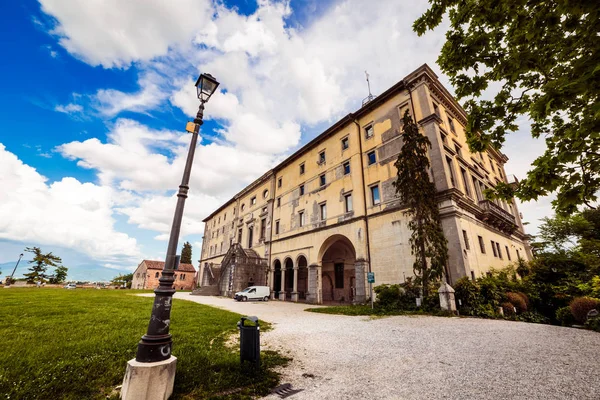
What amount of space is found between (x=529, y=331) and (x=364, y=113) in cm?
1845

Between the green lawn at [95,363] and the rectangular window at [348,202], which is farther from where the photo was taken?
the rectangular window at [348,202]

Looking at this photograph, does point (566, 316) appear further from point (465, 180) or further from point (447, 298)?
point (465, 180)

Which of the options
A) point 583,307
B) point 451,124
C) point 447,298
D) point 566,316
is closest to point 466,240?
point 447,298

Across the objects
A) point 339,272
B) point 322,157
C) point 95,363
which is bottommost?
point 95,363

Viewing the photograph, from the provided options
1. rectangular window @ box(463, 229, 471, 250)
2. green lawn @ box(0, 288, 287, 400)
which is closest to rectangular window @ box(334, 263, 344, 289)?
rectangular window @ box(463, 229, 471, 250)

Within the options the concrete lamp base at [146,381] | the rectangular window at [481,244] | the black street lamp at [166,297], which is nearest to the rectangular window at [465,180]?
the rectangular window at [481,244]

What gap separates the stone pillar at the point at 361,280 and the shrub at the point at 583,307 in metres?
9.85

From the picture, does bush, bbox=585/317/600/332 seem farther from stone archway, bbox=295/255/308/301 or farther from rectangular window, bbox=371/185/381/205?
stone archway, bbox=295/255/308/301

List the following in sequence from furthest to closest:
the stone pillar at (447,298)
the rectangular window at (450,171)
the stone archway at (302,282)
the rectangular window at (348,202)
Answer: the stone archway at (302,282), the rectangular window at (348,202), the rectangular window at (450,171), the stone pillar at (447,298)

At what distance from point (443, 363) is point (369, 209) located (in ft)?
46.0

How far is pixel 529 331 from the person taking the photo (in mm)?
7582

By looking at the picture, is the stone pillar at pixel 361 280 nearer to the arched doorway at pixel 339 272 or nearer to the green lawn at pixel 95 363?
the arched doorway at pixel 339 272

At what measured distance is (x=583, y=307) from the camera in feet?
29.1

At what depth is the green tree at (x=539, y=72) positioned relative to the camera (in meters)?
3.29
